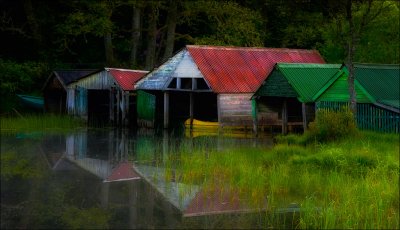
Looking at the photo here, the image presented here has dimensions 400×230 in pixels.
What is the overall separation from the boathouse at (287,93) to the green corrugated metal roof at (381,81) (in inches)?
41.9

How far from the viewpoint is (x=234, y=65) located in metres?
29.1

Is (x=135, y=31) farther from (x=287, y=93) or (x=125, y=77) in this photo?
(x=287, y=93)

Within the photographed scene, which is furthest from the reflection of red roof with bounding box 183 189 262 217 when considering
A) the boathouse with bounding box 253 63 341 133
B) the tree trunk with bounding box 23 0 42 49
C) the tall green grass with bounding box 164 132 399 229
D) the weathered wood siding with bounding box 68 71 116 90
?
the tree trunk with bounding box 23 0 42 49

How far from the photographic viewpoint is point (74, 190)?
41.2 feet

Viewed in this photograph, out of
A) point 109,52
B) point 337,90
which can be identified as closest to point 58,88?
point 109,52

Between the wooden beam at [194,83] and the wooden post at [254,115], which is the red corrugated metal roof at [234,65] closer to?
the wooden beam at [194,83]

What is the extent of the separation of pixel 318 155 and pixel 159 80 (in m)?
15.1

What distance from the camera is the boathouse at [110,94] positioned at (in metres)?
30.4

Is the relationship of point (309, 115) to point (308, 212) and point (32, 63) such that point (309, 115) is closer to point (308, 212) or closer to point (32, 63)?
point (308, 212)

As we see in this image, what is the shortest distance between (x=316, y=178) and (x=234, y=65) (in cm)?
1650

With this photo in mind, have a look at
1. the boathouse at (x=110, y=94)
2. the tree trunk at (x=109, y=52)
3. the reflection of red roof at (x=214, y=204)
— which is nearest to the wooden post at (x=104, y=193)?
the reflection of red roof at (x=214, y=204)

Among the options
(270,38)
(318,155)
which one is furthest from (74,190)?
(270,38)

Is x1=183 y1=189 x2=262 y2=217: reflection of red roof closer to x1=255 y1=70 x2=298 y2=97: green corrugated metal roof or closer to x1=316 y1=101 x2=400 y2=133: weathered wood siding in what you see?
x1=316 y1=101 x2=400 y2=133: weathered wood siding

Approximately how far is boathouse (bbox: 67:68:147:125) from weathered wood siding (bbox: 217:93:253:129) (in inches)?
233
